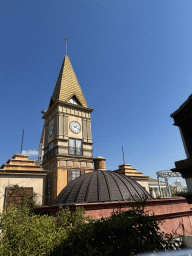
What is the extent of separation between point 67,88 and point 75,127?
7.73 metres

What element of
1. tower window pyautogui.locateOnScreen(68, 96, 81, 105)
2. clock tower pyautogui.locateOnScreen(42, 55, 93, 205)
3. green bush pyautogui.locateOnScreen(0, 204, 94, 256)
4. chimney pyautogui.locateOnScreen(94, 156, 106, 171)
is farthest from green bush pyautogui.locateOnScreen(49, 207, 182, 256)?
tower window pyautogui.locateOnScreen(68, 96, 81, 105)

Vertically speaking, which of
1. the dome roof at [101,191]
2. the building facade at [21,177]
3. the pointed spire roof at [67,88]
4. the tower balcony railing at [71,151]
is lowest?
the dome roof at [101,191]

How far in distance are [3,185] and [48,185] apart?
327 inches

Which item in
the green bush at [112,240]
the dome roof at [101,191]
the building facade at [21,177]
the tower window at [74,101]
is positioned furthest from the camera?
the tower window at [74,101]

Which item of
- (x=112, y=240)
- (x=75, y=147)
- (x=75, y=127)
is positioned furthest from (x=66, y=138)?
(x=112, y=240)

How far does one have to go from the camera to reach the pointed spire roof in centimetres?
3001

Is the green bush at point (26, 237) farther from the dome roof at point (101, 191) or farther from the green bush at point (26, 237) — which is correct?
the dome roof at point (101, 191)

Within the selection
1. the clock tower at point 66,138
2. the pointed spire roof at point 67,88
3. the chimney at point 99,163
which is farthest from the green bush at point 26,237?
the pointed spire roof at point 67,88

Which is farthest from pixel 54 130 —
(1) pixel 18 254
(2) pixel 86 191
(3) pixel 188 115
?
(1) pixel 18 254

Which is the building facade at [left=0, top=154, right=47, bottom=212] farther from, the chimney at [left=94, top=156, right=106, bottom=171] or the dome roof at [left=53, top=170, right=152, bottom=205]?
the chimney at [left=94, top=156, right=106, bottom=171]

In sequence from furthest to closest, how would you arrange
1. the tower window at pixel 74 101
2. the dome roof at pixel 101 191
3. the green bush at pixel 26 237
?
the tower window at pixel 74 101
the dome roof at pixel 101 191
the green bush at pixel 26 237

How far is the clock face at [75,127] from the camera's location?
92.5 ft

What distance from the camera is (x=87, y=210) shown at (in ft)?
33.4

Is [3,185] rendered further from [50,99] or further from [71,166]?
[50,99]
